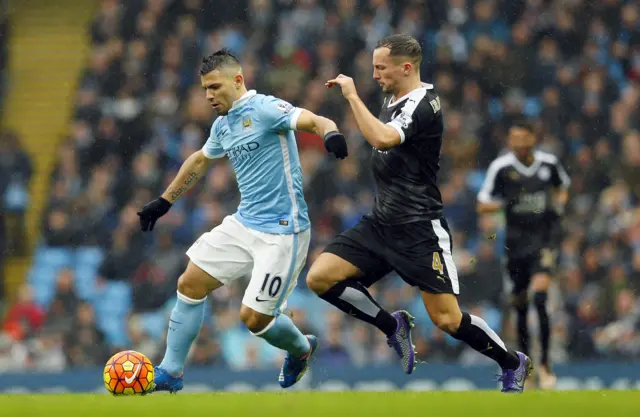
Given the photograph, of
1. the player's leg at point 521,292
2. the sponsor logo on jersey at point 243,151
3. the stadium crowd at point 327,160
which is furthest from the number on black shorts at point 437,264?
the stadium crowd at point 327,160

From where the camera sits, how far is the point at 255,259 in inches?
341

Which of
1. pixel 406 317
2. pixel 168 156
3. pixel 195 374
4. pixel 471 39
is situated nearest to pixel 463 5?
pixel 471 39

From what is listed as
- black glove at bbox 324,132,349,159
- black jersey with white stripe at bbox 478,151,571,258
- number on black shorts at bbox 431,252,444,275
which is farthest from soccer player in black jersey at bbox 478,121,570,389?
black glove at bbox 324,132,349,159

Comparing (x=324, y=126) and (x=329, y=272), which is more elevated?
(x=324, y=126)

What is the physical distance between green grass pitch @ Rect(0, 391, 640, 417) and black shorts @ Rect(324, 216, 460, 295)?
2.50 ft

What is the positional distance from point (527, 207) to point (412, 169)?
10.4 feet

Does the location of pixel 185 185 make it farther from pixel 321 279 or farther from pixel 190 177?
pixel 321 279

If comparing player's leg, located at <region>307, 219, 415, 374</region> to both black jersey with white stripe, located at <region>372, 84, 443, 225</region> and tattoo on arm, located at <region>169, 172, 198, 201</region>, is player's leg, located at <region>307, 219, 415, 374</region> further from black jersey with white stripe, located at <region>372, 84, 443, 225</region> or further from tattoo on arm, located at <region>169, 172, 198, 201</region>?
tattoo on arm, located at <region>169, 172, 198, 201</region>

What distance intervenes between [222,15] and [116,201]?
3.71 metres

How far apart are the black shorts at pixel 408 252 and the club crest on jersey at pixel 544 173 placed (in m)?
2.95

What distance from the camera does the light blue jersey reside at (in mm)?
8555

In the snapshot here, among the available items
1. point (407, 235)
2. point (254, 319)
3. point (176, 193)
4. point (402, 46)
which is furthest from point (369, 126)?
point (176, 193)

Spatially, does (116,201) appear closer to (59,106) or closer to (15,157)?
(15,157)

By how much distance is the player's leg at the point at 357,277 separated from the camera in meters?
8.39
